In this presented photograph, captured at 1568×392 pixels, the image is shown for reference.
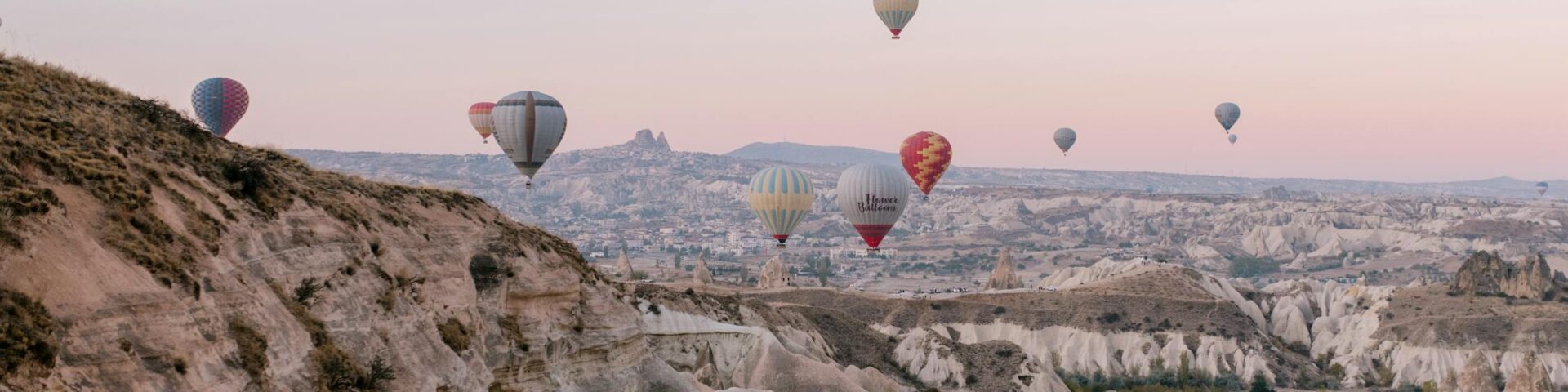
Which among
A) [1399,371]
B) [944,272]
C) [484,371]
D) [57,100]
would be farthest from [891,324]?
[944,272]

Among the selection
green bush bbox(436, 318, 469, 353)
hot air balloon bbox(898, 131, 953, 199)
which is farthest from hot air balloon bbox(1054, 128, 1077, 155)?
green bush bbox(436, 318, 469, 353)

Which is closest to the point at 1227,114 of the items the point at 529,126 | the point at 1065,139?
the point at 1065,139

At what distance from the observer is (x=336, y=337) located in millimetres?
18250

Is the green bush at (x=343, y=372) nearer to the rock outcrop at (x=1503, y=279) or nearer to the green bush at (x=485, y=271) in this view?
the green bush at (x=485, y=271)

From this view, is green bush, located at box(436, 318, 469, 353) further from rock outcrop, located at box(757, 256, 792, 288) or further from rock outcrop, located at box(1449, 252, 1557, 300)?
rock outcrop, located at box(1449, 252, 1557, 300)

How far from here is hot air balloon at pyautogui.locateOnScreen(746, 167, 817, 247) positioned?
6706 centimetres

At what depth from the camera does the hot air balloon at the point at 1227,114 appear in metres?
121

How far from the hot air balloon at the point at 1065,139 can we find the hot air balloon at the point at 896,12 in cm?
5803

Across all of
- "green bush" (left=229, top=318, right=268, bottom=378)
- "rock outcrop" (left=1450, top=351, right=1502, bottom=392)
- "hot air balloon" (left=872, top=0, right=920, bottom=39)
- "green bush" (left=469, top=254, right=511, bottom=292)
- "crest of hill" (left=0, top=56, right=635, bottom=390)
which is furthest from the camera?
"hot air balloon" (left=872, top=0, right=920, bottom=39)

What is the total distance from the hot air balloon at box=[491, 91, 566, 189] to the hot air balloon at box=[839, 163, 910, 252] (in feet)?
58.6

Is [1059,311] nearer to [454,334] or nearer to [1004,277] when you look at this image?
[1004,277]

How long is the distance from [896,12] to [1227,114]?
60.2 meters

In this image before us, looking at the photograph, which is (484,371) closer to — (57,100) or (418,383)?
(418,383)

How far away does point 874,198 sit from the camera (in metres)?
67.7
